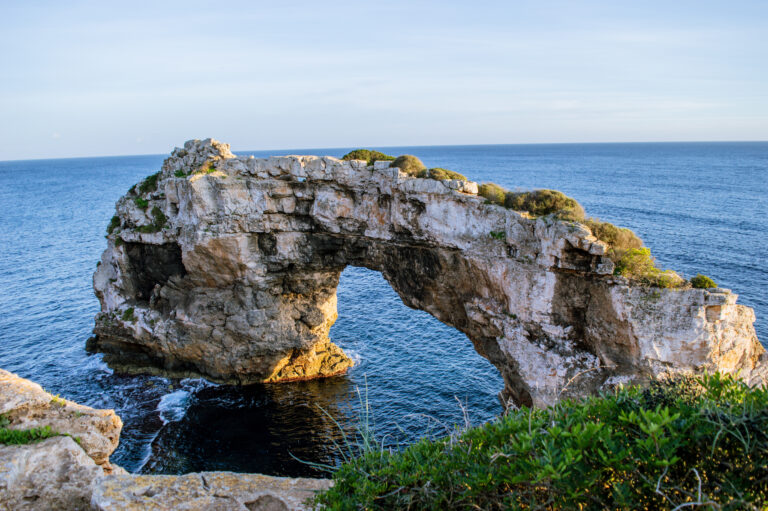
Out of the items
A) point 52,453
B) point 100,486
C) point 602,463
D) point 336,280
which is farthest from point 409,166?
point 602,463

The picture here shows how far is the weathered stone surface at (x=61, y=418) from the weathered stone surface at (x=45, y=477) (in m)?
1.81

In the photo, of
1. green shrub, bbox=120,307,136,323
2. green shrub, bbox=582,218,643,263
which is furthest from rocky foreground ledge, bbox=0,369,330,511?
green shrub, bbox=120,307,136,323

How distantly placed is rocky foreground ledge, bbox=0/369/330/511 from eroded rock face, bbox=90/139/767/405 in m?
14.8

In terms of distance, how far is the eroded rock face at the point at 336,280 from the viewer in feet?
70.5

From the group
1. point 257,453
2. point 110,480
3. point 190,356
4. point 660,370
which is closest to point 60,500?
point 110,480

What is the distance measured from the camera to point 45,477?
13.0 m

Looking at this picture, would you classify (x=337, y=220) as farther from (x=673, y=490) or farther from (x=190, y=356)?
(x=673, y=490)

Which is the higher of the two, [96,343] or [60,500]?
[60,500]

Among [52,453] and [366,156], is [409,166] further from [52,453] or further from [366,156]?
[52,453]

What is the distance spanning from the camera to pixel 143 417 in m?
32.0

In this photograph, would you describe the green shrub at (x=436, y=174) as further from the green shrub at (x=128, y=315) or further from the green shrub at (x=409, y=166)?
the green shrub at (x=128, y=315)

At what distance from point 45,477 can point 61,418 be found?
148 inches

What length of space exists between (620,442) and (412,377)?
28711 millimetres

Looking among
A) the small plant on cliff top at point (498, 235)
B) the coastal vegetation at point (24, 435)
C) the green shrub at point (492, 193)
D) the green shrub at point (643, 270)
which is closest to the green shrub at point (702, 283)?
the green shrub at point (643, 270)
